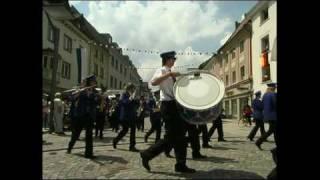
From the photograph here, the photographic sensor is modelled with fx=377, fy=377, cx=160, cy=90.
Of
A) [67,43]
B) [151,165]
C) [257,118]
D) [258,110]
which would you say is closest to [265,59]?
[67,43]

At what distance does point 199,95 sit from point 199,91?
5 cm

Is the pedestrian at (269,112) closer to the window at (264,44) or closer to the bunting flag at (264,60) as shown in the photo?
the bunting flag at (264,60)

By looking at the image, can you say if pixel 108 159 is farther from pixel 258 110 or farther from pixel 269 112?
pixel 258 110

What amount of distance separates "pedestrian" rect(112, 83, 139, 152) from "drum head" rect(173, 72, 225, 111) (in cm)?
325

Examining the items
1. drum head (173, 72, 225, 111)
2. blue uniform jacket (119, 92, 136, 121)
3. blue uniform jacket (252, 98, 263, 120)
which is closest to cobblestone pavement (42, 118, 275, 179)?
drum head (173, 72, 225, 111)

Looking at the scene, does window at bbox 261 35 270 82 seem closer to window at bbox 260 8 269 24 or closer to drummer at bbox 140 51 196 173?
window at bbox 260 8 269 24

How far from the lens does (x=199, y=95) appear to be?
16.4 ft

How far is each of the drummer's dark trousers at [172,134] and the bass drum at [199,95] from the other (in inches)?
4.2
